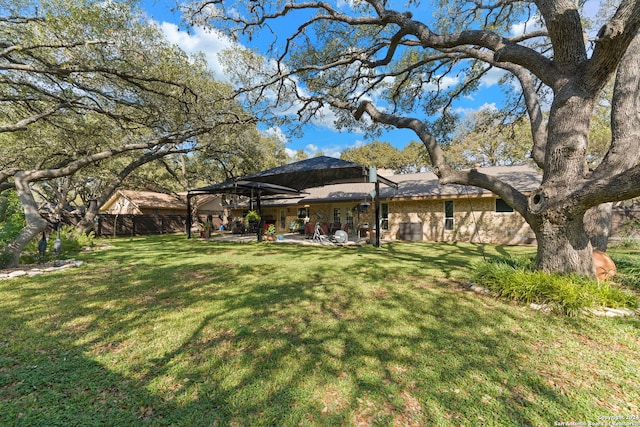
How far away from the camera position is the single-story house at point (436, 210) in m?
11.9

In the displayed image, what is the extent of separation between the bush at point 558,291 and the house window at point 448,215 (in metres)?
9.01

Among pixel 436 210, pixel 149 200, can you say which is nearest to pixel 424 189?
pixel 436 210

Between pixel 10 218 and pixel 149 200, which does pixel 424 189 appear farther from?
pixel 149 200

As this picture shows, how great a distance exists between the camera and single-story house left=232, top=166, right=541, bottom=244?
39.1 ft

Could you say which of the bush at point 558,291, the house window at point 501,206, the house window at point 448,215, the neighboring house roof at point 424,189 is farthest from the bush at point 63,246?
the house window at point 501,206

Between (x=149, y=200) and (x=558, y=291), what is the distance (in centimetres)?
2714

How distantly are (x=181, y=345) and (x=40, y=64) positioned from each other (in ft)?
31.4

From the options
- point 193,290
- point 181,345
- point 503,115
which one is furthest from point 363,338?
point 503,115

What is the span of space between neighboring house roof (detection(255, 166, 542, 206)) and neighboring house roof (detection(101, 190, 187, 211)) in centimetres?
1134

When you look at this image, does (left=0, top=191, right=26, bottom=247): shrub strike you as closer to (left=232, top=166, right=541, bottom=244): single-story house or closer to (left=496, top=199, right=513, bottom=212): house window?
(left=232, top=166, right=541, bottom=244): single-story house

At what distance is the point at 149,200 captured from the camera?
76.3ft

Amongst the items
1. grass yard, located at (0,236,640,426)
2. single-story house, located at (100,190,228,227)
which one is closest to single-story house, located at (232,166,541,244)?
grass yard, located at (0,236,640,426)

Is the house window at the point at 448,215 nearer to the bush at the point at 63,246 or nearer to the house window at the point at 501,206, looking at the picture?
the house window at the point at 501,206

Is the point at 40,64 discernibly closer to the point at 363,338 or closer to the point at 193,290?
the point at 193,290
